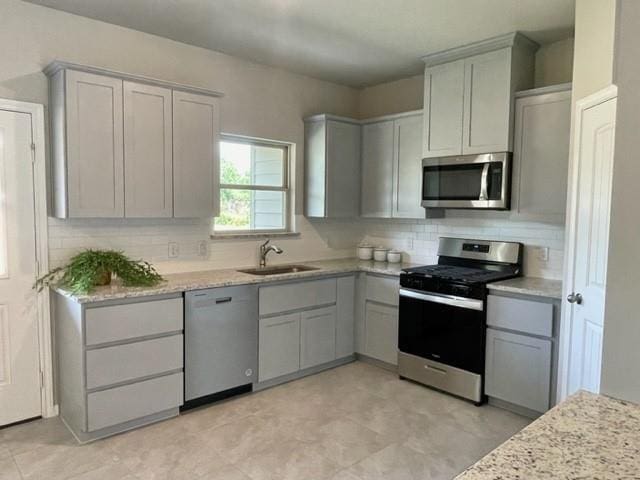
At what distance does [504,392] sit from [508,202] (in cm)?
137

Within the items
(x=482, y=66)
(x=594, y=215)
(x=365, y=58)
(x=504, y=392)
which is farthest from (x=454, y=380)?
(x=365, y=58)

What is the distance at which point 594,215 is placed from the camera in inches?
100

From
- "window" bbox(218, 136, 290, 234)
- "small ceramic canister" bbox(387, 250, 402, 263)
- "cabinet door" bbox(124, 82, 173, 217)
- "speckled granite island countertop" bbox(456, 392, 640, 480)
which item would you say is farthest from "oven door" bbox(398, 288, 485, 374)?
"speckled granite island countertop" bbox(456, 392, 640, 480)

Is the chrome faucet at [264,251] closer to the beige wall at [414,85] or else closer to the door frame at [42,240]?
the door frame at [42,240]

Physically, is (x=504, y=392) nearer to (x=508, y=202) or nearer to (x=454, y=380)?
(x=454, y=380)

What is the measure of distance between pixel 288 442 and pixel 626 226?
2348mm

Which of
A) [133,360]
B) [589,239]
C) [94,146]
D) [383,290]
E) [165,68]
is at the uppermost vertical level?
[165,68]

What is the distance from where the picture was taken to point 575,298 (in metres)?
2.72

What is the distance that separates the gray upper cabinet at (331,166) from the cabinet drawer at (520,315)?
1.73 meters

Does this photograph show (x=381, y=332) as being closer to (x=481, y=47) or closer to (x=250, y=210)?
(x=250, y=210)

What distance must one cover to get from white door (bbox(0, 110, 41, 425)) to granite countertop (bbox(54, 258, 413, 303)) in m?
0.27

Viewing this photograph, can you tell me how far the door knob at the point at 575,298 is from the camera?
269cm

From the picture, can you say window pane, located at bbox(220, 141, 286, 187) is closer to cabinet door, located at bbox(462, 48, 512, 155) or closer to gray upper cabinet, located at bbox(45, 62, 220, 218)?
gray upper cabinet, located at bbox(45, 62, 220, 218)

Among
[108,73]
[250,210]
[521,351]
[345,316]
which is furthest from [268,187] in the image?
[521,351]
